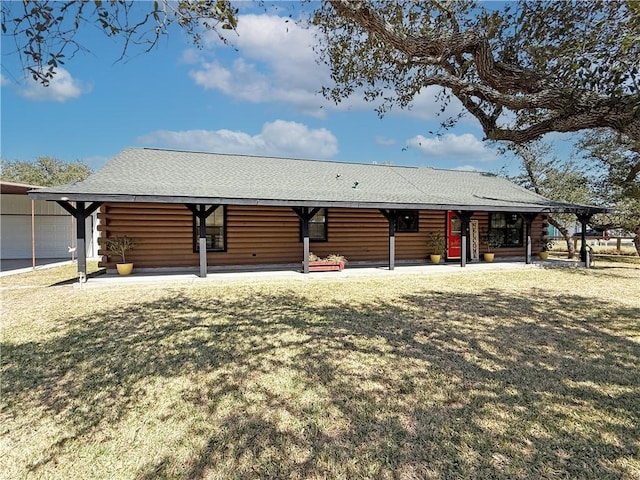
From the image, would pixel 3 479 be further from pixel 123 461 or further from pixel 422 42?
pixel 422 42

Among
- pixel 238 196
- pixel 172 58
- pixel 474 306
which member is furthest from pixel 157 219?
pixel 474 306

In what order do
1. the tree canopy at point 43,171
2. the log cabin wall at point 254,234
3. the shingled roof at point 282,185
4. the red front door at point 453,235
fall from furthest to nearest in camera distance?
1. the tree canopy at point 43,171
2. the red front door at point 453,235
3. the log cabin wall at point 254,234
4. the shingled roof at point 282,185

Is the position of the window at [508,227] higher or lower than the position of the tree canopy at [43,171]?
lower

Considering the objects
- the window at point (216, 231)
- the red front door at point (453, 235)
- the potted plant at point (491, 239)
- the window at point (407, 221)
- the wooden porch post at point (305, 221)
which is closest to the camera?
the wooden porch post at point (305, 221)

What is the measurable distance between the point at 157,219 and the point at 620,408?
34.0 ft

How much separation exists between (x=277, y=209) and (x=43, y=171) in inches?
1531

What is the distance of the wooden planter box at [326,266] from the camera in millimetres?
10336

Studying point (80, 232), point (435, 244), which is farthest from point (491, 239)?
point (80, 232)

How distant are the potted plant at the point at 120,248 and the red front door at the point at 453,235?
1066 centimetres

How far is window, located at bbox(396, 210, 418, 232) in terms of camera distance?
41.5ft

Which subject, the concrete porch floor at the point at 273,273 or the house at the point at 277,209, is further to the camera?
the house at the point at 277,209

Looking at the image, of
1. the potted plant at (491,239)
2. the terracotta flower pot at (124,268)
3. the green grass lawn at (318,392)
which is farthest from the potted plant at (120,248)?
the potted plant at (491,239)

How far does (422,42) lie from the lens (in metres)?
3.53

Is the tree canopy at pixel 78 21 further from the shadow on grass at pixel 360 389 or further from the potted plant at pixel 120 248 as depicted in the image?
the potted plant at pixel 120 248
